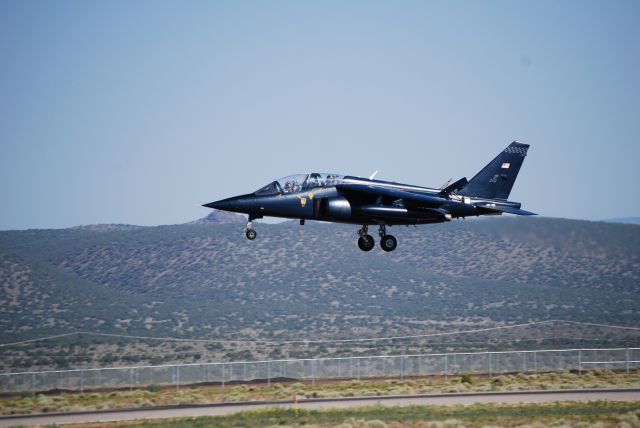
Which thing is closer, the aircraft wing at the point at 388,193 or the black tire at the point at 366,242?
the aircraft wing at the point at 388,193

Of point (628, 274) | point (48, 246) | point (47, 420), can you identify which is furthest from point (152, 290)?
point (47, 420)

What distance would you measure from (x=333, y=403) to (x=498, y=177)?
14392 millimetres

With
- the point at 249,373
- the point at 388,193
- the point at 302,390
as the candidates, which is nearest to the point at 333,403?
the point at 302,390

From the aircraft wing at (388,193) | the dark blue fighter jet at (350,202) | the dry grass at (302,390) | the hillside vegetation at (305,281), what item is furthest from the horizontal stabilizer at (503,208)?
the hillside vegetation at (305,281)

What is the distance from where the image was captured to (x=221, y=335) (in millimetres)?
105812

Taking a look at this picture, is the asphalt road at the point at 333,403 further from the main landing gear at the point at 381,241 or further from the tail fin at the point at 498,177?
the tail fin at the point at 498,177

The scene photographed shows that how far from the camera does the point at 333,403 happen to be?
162ft

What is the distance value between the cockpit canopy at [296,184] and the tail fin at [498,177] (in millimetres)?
7407

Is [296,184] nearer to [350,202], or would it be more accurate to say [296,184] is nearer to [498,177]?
[350,202]

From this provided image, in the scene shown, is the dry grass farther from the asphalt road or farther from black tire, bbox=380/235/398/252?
black tire, bbox=380/235/398/252

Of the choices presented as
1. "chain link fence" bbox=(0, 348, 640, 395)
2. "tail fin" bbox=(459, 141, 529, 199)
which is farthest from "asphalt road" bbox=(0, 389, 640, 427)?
"tail fin" bbox=(459, 141, 529, 199)

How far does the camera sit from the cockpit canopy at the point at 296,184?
45.4 m

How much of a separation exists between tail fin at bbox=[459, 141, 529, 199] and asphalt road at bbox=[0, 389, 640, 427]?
10541 millimetres

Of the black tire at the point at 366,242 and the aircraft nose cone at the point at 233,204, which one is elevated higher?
the aircraft nose cone at the point at 233,204
